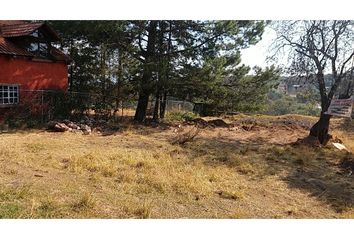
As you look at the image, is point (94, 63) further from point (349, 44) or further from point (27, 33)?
point (349, 44)

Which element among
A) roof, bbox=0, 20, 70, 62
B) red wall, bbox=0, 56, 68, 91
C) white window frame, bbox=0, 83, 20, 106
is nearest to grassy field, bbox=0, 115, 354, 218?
white window frame, bbox=0, 83, 20, 106

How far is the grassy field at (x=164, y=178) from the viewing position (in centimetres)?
536

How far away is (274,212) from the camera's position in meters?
5.69

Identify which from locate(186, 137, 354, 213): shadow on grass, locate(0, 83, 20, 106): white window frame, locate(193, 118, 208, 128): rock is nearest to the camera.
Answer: locate(186, 137, 354, 213): shadow on grass

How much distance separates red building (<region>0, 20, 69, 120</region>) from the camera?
13.9 m

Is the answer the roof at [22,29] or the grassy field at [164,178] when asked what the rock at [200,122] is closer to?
the grassy field at [164,178]

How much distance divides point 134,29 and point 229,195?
34.1ft

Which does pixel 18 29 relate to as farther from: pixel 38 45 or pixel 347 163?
pixel 347 163

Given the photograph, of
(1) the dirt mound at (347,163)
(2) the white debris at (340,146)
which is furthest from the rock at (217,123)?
(1) the dirt mound at (347,163)

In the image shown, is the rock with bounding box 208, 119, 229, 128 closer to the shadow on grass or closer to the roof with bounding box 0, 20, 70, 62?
the shadow on grass

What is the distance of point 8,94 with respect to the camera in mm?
14047

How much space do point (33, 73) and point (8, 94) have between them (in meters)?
1.43

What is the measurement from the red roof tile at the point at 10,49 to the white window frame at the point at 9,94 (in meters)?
1.21
